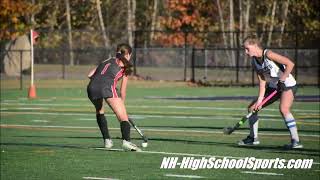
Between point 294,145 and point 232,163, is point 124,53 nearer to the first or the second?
point 232,163

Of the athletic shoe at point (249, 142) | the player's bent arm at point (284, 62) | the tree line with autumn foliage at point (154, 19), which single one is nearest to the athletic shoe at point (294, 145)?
the athletic shoe at point (249, 142)

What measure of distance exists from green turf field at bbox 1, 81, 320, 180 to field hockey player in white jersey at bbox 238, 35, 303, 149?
0.56 m

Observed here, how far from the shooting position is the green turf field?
12289 millimetres

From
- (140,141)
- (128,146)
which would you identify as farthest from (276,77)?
(140,141)

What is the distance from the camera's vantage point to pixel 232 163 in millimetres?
13148

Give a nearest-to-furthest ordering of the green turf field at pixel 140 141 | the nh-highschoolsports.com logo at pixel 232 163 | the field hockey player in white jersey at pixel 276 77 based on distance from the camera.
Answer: the green turf field at pixel 140 141, the nh-highschoolsports.com logo at pixel 232 163, the field hockey player in white jersey at pixel 276 77

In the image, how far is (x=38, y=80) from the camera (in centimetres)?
4528

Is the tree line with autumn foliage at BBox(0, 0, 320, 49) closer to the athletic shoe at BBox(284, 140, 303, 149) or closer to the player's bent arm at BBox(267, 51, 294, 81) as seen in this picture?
the athletic shoe at BBox(284, 140, 303, 149)

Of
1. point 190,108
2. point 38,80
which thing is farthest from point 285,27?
point 190,108

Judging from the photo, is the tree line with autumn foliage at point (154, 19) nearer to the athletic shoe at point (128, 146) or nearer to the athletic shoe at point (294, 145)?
→ the athletic shoe at point (294, 145)

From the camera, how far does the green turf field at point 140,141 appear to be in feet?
40.3

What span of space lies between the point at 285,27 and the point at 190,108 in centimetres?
3027

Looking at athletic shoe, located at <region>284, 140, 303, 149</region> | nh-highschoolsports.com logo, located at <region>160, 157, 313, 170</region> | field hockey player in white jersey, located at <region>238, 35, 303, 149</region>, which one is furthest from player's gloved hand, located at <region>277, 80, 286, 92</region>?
nh-highschoolsports.com logo, located at <region>160, 157, 313, 170</region>

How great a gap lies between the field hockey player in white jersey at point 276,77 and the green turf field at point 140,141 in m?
0.56
